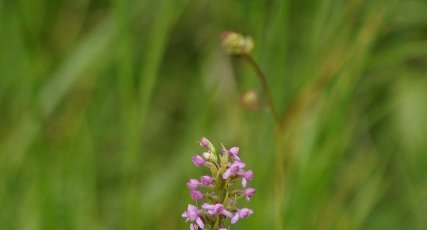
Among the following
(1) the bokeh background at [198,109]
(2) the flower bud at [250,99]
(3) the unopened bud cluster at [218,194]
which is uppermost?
(1) the bokeh background at [198,109]

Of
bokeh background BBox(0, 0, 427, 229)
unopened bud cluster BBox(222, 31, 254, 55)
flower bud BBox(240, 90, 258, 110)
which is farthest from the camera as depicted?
bokeh background BBox(0, 0, 427, 229)

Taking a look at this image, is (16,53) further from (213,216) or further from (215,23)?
(213,216)

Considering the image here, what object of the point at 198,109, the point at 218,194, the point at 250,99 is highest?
the point at 198,109

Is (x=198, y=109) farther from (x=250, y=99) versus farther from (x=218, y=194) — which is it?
(x=218, y=194)

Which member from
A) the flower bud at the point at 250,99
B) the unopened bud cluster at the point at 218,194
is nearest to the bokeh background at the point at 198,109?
the flower bud at the point at 250,99

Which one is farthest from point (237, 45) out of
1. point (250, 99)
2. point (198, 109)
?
point (198, 109)

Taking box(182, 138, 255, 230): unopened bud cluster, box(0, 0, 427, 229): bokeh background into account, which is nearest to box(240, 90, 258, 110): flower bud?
box(0, 0, 427, 229): bokeh background

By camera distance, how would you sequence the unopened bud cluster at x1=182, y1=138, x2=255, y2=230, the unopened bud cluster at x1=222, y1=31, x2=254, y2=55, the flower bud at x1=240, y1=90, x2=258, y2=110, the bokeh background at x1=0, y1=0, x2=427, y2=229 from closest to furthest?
the unopened bud cluster at x1=182, y1=138, x2=255, y2=230 → the unopened bud cluster at x1=222, y1=31, x2=254, y2=55 → the flower bud at x1=240, y1=90, x2=258, y2=110 → the bokeh background at x1=0, y1=0, x2=427, y2=229

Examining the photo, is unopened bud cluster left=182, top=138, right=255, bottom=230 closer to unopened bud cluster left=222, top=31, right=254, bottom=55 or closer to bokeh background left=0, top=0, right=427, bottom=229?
unopened bud cluster left=222, top=31, right=254, bottom=55

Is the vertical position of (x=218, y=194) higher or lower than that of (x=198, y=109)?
lower

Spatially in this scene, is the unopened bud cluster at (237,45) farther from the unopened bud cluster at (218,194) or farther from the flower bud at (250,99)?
the unopened bud cluster at (218,194)
